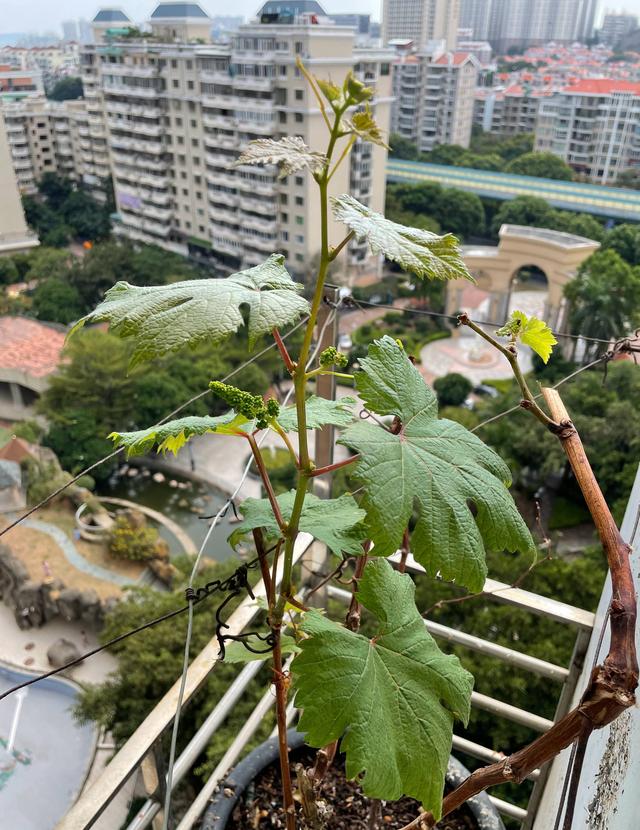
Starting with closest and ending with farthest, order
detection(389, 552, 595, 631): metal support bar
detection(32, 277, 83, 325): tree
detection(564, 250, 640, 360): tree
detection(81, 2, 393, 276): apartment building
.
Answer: detection(389, 552, 595, 631): metal support bar → detection(564, 250, 640, 360): tree → detection(81, 2, 393, 276): apartment building → detection(32, 277, 83, 325): tree

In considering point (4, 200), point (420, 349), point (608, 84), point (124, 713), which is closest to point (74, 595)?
point (124, 713)

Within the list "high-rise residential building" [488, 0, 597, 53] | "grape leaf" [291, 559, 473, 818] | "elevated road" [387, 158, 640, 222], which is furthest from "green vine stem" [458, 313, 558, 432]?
"high-rise residential building" [488, 0, 597, 53]

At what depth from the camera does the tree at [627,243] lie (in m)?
13.6

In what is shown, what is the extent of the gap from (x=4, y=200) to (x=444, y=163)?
13.1m

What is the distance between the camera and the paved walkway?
752 centimetres

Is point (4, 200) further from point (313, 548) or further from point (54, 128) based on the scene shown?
point (313, 548)

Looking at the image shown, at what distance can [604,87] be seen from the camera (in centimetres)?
2019

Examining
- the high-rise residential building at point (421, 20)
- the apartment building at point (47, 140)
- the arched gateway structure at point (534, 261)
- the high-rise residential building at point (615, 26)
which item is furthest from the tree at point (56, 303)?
the high-rise residential building at point (615, 26)

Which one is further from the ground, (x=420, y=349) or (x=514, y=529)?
(x=514, y=529)

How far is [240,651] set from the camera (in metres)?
0.83

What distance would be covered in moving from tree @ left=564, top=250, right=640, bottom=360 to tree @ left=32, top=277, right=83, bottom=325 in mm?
9082

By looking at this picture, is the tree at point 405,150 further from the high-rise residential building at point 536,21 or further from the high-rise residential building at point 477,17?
the high-rise residential building at point 536,21

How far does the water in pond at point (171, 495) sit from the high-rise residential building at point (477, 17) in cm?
4374

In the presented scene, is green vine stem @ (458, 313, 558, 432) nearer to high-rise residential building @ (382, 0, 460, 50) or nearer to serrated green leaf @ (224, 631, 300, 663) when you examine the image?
serrated green leaf @ (224, 631, 300, 663)
